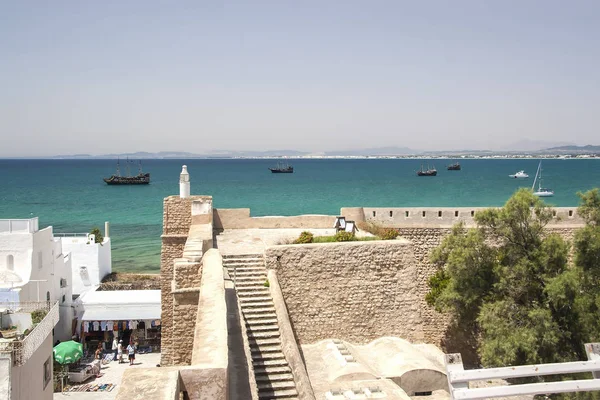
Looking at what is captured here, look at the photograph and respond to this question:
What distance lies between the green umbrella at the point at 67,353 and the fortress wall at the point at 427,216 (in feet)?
31.0

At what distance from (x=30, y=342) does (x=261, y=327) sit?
473cm

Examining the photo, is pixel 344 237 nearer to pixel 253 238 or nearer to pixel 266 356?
pixel 253 238

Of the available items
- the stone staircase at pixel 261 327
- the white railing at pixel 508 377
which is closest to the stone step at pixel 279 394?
the stone staircase at pixel 261 327

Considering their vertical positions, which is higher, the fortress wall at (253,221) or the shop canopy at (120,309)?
the fortress wall at (253,221)

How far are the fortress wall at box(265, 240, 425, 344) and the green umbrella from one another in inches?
318

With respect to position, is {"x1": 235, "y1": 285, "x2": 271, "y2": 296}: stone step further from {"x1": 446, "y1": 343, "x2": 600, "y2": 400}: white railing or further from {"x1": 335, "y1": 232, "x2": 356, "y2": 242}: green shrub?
{"x1": 446, "y1": 343, "x2": 600, "y2": 400}: white railing

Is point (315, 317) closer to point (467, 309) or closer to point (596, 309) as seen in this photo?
point (467, 309)

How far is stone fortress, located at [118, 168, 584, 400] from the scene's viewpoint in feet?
31.7

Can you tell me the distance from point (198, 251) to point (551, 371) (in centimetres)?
716

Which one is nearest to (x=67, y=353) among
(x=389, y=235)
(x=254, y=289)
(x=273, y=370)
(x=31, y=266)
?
(x=31, y=266)

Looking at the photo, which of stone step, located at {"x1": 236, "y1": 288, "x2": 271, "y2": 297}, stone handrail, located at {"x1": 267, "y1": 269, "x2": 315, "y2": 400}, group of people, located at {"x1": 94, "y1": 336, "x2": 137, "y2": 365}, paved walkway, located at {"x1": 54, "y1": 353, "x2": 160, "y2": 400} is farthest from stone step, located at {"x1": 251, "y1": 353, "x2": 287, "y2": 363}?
group of people, located at {"x1": 94, "y1": 336, "x2": 137, "y2": 365}

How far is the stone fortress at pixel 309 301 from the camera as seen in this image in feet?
31.7

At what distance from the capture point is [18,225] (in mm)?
19062

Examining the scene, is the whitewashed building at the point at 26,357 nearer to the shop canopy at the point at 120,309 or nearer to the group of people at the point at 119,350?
the group of people at the point at 119,350
